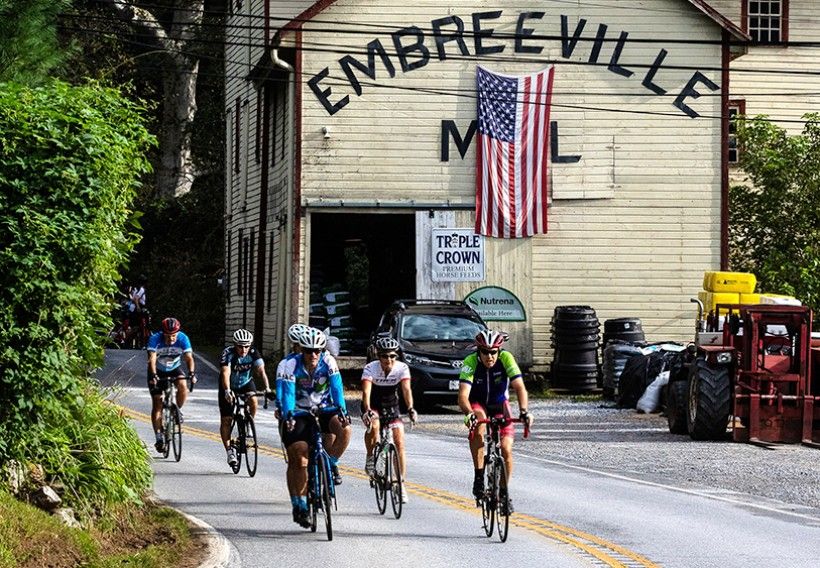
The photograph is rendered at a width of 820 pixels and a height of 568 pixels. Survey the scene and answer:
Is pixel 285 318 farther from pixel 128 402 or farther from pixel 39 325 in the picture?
pixel 39 325

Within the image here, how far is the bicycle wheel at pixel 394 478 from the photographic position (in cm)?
1494

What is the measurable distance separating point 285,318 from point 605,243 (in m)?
7.10

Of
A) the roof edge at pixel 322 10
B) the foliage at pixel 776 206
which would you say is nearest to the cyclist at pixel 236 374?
the roof edge at pixel 322 10

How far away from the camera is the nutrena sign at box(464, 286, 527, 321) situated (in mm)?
33938

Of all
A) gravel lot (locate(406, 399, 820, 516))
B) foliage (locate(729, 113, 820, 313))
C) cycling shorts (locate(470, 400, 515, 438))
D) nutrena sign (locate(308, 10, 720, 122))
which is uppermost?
nutrena sign (locate(308, 10, 720, 122))

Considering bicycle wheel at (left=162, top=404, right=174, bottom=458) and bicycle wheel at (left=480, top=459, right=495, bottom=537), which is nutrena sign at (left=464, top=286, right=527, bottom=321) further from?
bicycle wheel at (left=480, top=459, right=495, bottom=537)

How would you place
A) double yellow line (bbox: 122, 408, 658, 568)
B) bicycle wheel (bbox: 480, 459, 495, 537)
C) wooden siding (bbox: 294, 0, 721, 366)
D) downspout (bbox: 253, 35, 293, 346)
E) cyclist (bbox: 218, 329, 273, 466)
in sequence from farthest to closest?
downspout (bbox: 253, 35, 293, 346) → wooden siding (bbox: 294, 0, 721, 366) → cyclist (bbox: 218, 329, 273, 466) → bicycle wheel (bbox: 480, 459, 495, 537) → double yellow line (bbox: 122, 408, 658, 568)

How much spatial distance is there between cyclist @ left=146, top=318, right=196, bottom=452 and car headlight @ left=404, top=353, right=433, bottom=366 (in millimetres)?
7778

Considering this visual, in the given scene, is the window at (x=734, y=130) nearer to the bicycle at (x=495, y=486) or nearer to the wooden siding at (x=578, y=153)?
the wooden siding at (x=578, y=153)

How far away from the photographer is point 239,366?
19422 mm

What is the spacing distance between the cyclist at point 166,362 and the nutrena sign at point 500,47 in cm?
1482

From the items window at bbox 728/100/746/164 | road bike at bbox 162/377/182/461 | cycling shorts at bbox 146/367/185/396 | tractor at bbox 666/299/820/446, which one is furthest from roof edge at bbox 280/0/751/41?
road bike at bbox 162/377/182/461

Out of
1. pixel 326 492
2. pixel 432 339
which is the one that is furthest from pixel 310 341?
pixel 432 339

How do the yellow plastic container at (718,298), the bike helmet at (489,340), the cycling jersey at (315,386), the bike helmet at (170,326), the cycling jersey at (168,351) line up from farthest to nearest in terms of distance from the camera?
the yellow plastic container at (718,298)
the cycling jersey at (168,351)
the bike helmet at (170,326)
the cycling jersey at (315,386)
the bike helmet at (489,340)
